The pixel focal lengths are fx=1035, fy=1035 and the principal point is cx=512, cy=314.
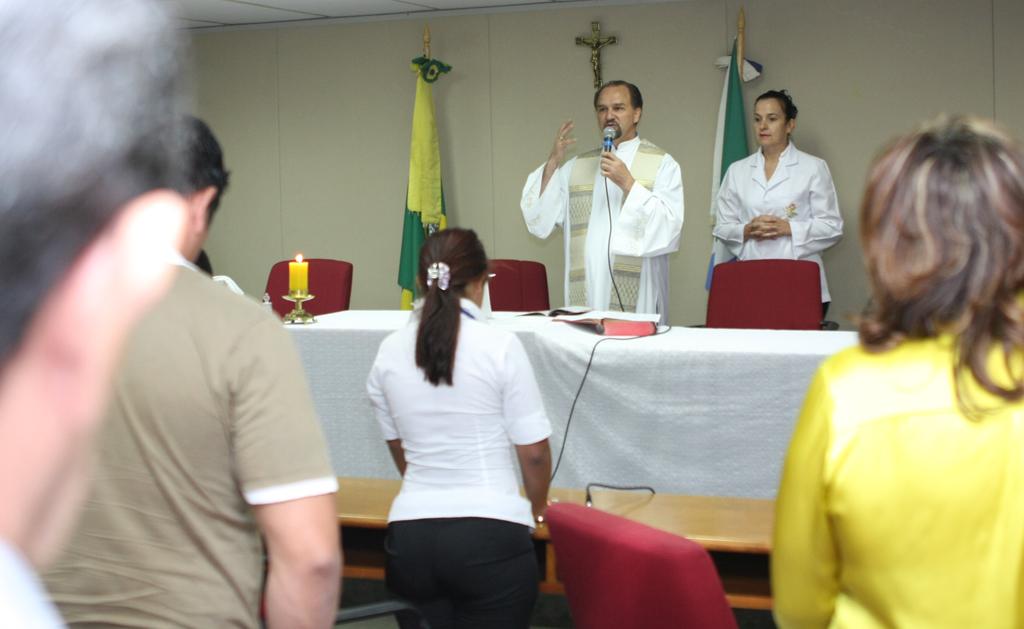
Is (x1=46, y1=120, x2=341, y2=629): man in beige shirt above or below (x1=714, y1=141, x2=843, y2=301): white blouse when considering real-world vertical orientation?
below

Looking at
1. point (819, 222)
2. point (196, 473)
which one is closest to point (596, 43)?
point (819, 222)

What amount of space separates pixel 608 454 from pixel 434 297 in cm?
94

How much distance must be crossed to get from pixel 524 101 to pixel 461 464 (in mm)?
4690

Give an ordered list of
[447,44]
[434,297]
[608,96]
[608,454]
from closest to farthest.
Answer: [434,297] → [608,454] → [608,96] → [447,44]

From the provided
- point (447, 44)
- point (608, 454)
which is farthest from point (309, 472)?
point (447, 44)

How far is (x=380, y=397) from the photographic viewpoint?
98.4 inches

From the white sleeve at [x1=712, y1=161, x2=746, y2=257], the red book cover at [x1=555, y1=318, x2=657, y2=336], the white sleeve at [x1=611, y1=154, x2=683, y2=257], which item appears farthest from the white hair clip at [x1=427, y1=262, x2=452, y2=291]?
the white sleeve at [x1=712, y1=161, x2=746, y2=257]

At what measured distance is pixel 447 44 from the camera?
22.3 feet

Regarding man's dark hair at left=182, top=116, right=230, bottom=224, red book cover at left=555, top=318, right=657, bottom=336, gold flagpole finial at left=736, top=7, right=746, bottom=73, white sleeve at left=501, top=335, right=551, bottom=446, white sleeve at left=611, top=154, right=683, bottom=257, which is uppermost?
gold flagpole finial at left=736, top=7, right=746, bottom=73

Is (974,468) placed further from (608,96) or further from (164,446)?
(608,96)

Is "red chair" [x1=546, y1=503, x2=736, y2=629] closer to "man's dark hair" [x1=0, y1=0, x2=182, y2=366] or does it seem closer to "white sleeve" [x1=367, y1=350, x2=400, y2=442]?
"white sleeve" [x1=367, y1=350, x2=400, y2=442]

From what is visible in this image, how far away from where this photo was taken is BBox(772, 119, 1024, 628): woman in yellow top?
3.78ft

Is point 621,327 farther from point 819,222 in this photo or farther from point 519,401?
point 819,222

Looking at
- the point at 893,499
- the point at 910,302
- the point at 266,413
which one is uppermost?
the point at 910,302
